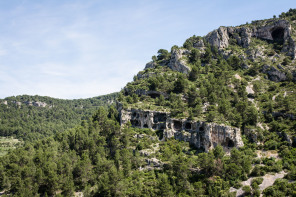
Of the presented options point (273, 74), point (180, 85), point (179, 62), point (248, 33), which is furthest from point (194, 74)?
point (248, 33)

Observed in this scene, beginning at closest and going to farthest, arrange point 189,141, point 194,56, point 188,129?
point 189,141, point 188,129, point 194,56

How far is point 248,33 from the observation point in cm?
13212

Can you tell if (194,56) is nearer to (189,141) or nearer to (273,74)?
(273,74)

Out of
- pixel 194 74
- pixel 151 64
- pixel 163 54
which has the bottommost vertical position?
pixel 194 74

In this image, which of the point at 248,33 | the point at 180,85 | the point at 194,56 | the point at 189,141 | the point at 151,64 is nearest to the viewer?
the point at 189,141

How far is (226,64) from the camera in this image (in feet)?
377

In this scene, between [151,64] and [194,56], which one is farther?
[151,64]

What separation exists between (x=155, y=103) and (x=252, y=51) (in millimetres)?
66814

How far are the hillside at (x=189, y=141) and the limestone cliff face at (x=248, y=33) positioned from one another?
2670 millimetres

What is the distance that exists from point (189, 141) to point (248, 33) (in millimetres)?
88882

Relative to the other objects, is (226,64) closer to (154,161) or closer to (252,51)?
(252,51)

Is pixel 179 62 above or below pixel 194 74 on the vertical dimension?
above

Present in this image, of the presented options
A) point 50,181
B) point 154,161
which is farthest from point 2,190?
point 154,161

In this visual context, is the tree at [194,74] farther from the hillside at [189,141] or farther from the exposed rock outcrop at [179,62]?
the exposed rock outcrop at [179,62]
